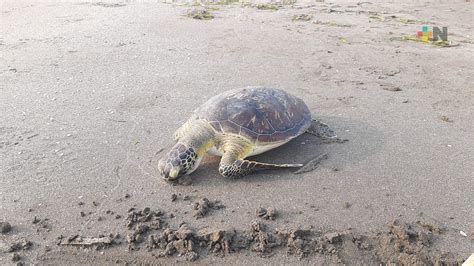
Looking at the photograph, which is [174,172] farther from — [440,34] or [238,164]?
[440,34]

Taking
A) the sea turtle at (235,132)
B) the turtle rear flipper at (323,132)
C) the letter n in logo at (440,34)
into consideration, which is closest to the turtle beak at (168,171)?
the sea turtle at (235,132)

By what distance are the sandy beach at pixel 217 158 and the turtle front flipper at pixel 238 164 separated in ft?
0.26

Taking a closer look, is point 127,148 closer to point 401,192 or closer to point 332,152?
point 332,152

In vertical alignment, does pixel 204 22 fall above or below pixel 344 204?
above

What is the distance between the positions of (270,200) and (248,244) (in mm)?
473

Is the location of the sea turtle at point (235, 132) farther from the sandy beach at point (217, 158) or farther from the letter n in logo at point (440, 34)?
the letter n in logo at point (440, 34)

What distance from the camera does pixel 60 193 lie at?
2.88 m

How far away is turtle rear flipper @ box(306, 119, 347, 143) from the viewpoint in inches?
139

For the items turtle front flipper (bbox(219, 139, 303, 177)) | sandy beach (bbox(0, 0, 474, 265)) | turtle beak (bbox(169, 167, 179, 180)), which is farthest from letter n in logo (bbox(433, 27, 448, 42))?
turtle beak (bbox(169, 167, 179, 180))

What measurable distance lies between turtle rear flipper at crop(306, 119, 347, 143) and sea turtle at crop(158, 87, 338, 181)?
0.22 meters

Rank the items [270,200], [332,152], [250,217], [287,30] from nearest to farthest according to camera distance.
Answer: [250,217] < [270,200] < [332,152] < [287,30]

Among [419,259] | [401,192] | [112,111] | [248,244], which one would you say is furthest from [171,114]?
[419,259]

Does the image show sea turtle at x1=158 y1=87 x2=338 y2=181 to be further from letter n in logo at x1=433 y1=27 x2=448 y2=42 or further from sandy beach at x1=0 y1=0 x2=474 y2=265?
letter n in logo at x1=433 y1=27 x2=448 y2=42

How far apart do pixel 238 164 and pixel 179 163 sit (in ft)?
1.51
